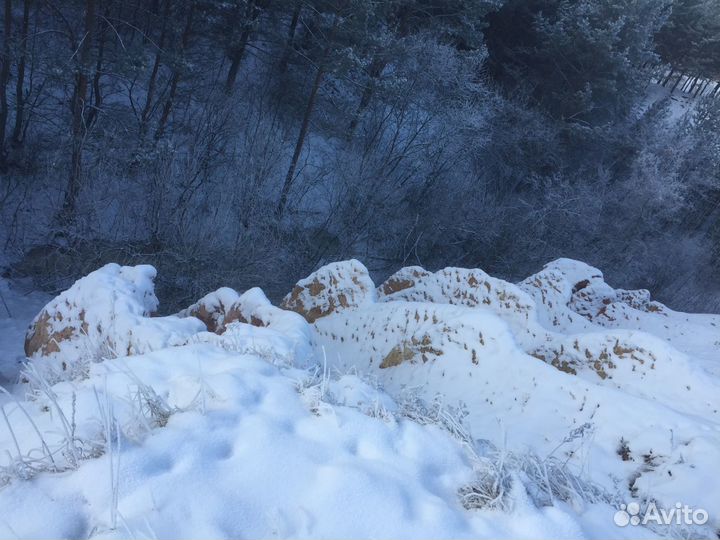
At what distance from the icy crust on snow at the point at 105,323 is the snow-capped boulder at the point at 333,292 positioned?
2.66 meters

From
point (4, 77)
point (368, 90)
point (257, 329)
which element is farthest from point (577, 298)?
point (4, 77)

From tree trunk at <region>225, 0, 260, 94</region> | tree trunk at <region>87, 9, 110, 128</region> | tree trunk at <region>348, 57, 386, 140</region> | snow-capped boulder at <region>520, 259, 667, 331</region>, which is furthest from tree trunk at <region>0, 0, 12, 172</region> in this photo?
snow-capped boulder at <region>520, 259, 667, 331</region>

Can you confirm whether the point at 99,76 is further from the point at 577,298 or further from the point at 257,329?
the point at 577,298

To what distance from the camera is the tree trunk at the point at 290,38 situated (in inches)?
474

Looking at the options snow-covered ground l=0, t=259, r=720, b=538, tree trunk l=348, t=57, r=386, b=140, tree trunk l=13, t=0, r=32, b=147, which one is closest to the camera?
snow-covered ground l=0, t=259, r=720, b=538

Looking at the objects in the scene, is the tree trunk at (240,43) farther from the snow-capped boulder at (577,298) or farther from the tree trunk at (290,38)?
the snow-capped boulder at (577,298)

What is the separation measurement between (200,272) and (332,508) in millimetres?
8838

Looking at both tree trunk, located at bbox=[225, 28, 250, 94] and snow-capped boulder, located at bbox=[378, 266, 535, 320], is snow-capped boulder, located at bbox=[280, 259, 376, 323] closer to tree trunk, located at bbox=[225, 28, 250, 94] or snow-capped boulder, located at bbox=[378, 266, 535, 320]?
snow-capped boulder, located at bbox=[378, 266, 535, 320]

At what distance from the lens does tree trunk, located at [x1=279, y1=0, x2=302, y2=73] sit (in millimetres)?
12047

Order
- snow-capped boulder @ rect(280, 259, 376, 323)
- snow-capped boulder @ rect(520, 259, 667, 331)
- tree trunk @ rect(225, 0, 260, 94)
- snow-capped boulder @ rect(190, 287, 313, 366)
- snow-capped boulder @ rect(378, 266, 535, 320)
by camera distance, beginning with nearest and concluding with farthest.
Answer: snow-capped boulder @ rect(190, 287, 313, 366)
snow-capped boulder @ rect(378, 266, 535, 320)
snow-capped boulder @ rect(280, 259, 376, 323)
snow-capped boulder @ rect(520, 259, 667, 331)
tree trunk @ rect(225, 0, 260, 94)

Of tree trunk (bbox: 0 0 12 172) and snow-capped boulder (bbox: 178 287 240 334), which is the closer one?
snow-capped boulder (bbox: 178 287 240 334)

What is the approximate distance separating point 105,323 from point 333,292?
3763 millimetres

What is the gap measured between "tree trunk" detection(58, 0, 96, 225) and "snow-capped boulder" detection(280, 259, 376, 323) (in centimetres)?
474

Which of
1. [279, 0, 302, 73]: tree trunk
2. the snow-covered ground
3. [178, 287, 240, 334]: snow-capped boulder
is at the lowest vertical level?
[178, 287, 240, 334]: snow-capped boulder
